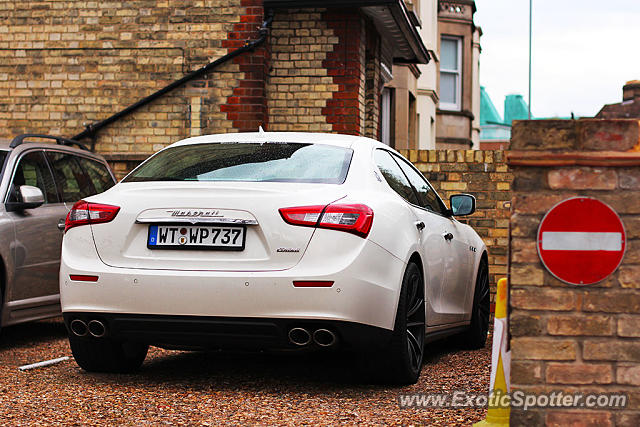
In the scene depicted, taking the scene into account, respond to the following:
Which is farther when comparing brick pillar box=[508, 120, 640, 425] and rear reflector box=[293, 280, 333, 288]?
rear reflector box=[293, 280, 333, 288]

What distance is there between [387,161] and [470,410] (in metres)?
2.03

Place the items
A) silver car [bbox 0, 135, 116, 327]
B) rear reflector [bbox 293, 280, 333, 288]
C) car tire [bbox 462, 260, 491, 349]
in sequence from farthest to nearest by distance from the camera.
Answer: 1. car tire [bbox 462, 260, 491, 349]
2. silver car [bbox 0, 135, 116, 327]
3. rear reflector [bbox 293, 280, 333, 288]

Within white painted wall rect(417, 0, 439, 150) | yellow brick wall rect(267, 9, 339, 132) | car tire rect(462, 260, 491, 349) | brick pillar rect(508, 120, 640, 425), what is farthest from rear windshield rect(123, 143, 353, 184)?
white painted wall rect(417, 0, 439, 150)

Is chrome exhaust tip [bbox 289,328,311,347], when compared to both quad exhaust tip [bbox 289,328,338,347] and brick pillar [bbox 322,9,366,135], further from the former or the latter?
brick pillar [bbox 322,9,366,135]

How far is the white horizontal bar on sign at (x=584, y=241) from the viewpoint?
13.5ft

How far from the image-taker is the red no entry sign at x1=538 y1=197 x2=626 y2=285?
4.12 metres

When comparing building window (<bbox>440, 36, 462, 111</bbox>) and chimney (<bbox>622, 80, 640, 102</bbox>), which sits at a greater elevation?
building window (<bbox>440, 36, 462, 111</bbox>)

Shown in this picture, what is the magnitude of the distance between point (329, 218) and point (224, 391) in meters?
1.19

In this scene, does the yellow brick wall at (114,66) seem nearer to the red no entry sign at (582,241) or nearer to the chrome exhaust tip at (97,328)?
the chrome exhaust tip at (97,328)

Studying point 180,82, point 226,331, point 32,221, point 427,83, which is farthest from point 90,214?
point 427,83

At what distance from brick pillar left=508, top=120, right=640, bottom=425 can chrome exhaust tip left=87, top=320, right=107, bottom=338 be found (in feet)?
8.30

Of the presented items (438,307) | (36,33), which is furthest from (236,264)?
(36,33)

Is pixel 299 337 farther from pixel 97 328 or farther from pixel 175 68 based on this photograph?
pixel 175 68

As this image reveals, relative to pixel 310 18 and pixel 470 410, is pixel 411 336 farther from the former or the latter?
pixel 310 18
